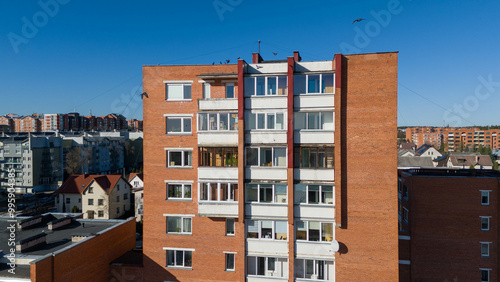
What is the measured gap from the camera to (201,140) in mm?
17891

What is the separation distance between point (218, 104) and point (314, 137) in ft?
19.6

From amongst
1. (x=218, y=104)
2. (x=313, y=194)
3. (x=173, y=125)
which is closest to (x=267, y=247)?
(x=313, y=194)

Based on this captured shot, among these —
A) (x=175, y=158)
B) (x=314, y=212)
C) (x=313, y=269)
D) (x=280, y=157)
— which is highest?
(x=280, y=157)

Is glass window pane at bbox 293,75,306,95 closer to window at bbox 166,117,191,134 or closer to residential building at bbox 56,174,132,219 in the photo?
window at bbox 166,117,191,134

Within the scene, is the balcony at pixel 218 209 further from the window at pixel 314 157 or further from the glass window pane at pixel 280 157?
the window at pixel 314 157

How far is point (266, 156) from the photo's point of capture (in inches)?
691

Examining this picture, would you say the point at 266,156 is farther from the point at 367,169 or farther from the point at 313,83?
the point at 367,169

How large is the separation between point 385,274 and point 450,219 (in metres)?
11.5

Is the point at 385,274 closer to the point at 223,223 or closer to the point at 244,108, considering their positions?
the point at 223,223

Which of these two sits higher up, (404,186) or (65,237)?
(404,186)

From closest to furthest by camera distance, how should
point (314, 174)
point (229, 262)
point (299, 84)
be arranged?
point (314, 174) → point (299, 84) → point (229, 262)

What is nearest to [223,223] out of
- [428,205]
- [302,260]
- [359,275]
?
[302,260]

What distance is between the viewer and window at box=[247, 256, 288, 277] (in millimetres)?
17656

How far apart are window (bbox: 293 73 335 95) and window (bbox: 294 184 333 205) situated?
215 inches
